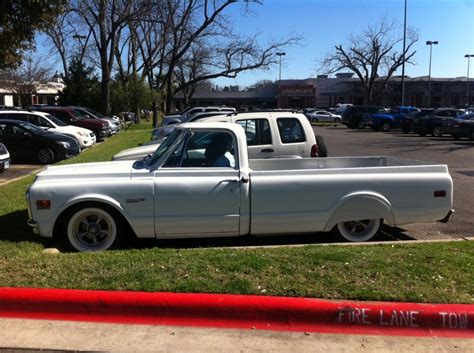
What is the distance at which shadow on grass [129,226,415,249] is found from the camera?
22.3 feet

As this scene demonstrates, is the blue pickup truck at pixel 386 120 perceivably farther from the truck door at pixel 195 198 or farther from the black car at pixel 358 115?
the truck door at pixel 195 198

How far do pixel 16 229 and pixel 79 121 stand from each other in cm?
2222

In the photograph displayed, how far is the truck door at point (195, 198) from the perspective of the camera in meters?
6.23

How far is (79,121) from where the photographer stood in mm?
28406

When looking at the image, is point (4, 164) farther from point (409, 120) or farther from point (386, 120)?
point (386, 120)

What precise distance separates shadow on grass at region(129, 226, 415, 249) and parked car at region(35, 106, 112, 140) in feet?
73.7

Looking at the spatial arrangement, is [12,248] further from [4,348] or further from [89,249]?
[4,348]

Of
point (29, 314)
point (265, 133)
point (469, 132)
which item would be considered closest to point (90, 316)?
point (29, 314)

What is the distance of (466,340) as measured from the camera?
4.21 metres

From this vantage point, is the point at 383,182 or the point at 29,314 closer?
the point at 29,314

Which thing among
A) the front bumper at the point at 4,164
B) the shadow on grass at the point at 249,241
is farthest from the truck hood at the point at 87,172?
the front bumper at the point at 4,164

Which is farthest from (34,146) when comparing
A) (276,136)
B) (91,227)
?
(91,227)

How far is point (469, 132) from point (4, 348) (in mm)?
27272

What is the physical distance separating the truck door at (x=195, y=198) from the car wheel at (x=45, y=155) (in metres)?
11.8
